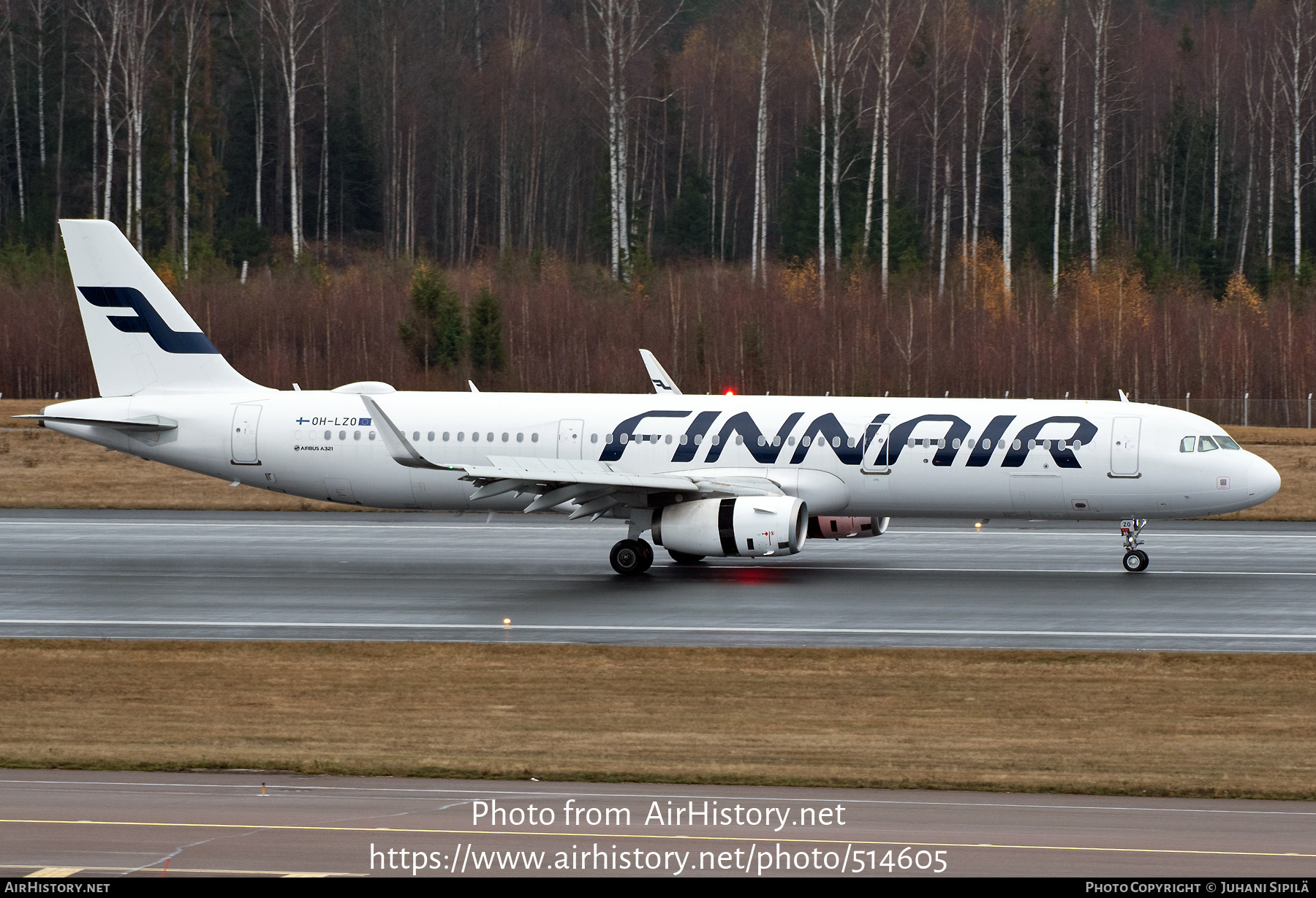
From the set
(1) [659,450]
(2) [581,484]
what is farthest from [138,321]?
(1) [659,450]

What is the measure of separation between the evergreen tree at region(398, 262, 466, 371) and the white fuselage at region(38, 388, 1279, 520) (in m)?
29.3

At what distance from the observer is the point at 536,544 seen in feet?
116

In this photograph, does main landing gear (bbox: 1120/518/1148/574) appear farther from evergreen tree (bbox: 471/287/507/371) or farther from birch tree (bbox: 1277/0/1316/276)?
birch tree (bbox: 1277/0/1316/276)

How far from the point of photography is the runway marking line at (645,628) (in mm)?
23734

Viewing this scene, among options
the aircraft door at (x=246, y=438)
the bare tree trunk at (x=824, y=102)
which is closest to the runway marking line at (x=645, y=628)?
the aircraft door at (x=246, y=438)

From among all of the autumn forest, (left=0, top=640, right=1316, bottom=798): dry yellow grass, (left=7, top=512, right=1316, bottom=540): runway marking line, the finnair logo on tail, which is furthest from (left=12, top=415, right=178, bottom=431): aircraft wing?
the autumn forest

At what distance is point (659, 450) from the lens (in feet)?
103

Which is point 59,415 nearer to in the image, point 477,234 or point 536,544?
point 536,544

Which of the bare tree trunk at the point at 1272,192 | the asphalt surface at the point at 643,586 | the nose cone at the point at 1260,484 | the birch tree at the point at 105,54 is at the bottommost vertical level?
the asphalt surface at the point at 643,586

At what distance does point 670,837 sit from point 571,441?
19.4m

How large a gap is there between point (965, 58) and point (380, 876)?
8065 centimetres

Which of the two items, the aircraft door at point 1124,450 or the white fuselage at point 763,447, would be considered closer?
the aircraft door at point 1124,450

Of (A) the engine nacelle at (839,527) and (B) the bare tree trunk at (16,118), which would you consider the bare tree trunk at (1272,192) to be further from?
(B) the bare tree trunk at (16,118)

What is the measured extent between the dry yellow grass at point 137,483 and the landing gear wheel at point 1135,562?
1191 centimetres
